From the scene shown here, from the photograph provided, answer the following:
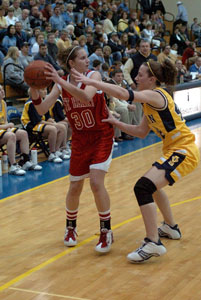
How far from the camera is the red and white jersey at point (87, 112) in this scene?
5023 millimetres

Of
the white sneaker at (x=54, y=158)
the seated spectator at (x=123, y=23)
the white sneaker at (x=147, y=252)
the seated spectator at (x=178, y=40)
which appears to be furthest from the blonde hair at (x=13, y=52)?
the seated spectator at (x=178, y=40)

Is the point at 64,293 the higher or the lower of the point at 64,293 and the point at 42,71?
the lower

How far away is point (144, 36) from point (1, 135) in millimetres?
13816

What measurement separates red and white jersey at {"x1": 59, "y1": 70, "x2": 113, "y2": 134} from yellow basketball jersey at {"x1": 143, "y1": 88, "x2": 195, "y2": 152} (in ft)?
1.45

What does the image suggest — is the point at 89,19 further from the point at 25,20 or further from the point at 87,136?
the point at 87,136

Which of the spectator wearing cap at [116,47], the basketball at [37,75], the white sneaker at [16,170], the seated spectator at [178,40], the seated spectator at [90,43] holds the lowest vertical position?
the seated spectator at [178,40]

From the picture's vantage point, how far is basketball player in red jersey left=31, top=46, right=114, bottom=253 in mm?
5000

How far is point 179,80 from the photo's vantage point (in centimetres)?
1434

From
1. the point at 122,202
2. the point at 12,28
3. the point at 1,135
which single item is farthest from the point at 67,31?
the point at 122,202

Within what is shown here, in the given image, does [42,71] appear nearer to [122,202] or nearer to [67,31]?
[122,202]

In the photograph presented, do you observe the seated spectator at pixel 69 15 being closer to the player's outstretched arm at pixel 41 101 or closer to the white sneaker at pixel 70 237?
the player's outstretched arm at pixel 41 101

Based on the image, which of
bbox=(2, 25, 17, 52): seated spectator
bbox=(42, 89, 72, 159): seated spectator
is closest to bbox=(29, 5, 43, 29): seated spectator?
bbox=(2, 25, 17, 52): seated spectator

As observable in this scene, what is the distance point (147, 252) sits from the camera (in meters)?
4.74

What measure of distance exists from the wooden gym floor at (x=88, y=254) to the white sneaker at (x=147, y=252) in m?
0.06
